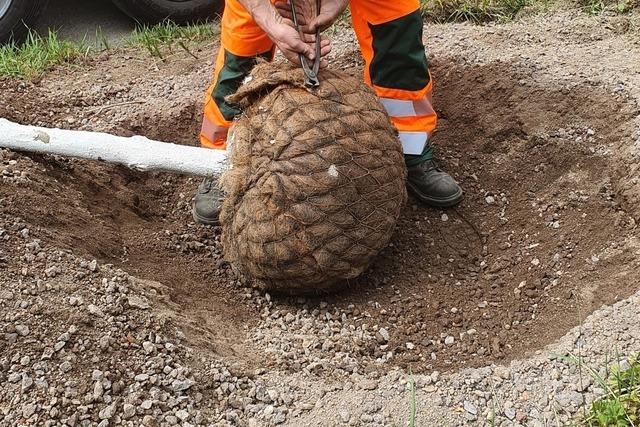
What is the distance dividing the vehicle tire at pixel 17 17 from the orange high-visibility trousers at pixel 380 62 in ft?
7.19

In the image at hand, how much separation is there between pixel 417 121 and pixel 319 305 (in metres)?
0.95

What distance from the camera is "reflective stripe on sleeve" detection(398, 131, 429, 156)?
311cm

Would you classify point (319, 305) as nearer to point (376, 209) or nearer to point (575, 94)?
point (376, 209)

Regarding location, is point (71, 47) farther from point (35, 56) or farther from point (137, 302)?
point (137, 302)

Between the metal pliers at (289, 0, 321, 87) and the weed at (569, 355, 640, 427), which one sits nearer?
the weed at (569, 355, 640, 427)

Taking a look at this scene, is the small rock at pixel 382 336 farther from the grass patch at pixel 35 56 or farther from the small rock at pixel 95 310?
the grass patch at pixel 35 56

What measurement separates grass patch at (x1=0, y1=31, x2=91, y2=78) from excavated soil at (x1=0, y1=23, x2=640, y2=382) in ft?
1.10

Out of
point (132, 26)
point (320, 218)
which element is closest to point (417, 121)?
point (320, 218)

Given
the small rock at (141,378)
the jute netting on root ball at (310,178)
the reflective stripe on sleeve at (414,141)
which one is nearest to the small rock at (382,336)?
the jute netting on root ball at (310,178)

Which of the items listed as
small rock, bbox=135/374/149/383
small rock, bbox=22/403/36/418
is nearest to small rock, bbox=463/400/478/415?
small rock, bbox=135/374/149/383

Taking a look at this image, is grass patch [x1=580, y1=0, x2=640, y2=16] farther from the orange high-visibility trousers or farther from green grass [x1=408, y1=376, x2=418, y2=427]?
green grass [x1=408, y1=376, x2=418, y2=427]

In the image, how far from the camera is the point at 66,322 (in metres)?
2.20

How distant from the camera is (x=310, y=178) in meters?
2.33

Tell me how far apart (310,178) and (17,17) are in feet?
10.5
